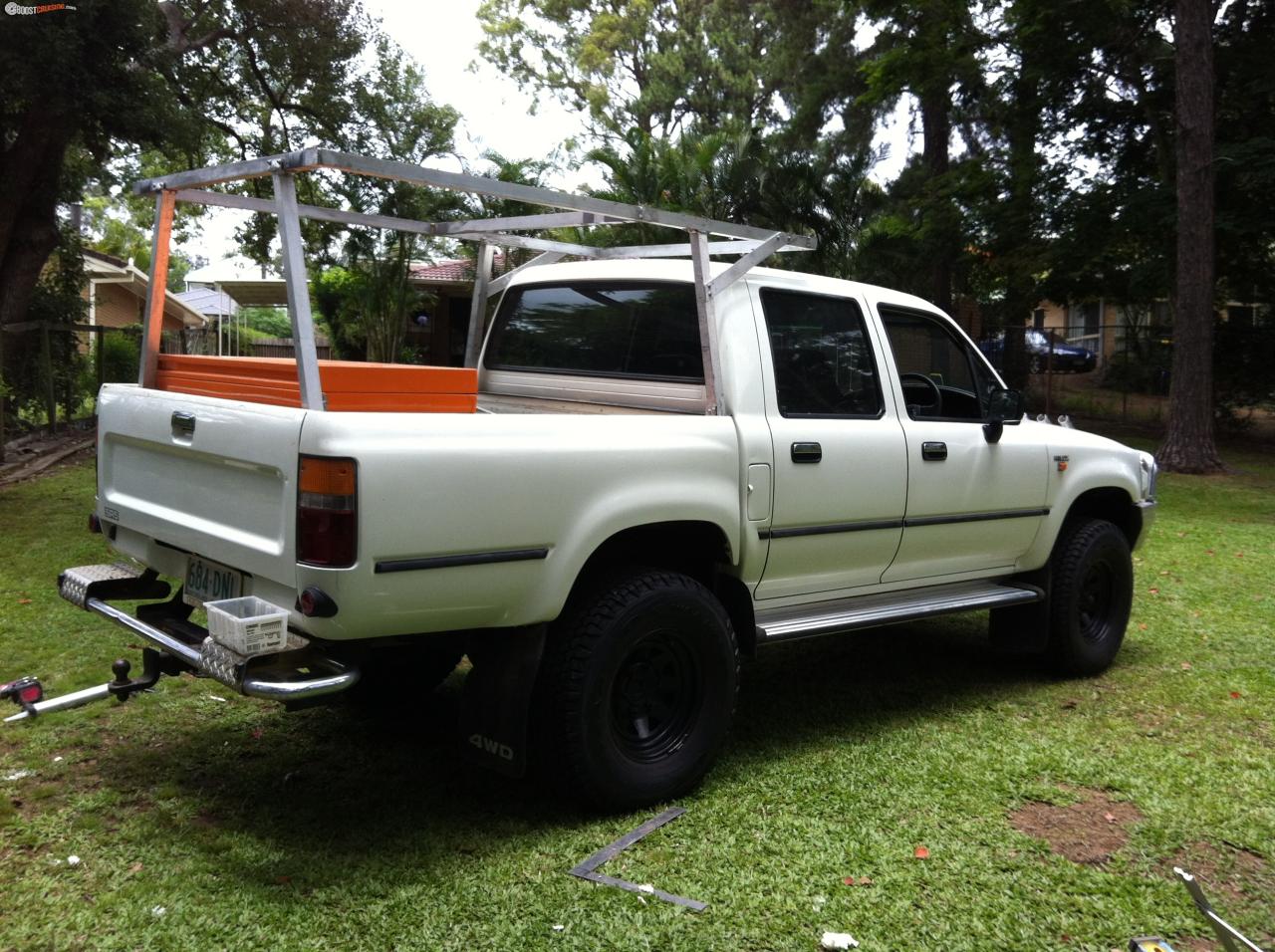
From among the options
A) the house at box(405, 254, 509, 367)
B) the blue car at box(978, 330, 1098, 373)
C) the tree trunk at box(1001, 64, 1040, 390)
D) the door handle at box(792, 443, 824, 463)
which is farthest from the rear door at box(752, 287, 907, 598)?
the blue car at box(978, 330, 1098, 373)

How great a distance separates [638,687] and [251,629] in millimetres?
→ 1418

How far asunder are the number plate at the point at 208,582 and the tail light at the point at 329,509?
1.71 ft

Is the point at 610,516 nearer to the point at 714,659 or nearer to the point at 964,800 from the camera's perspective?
the point at 714,659

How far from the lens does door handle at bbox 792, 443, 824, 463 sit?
4.32 m

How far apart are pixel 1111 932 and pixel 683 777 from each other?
145 cm

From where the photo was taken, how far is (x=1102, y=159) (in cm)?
1952

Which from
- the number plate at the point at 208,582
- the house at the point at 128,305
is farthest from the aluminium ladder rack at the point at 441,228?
the house at the point at 128,305

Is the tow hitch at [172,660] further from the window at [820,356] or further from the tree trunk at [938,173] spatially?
the tree trunk at [938,173]

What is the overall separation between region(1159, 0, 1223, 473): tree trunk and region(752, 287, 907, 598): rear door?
11791 millimetres

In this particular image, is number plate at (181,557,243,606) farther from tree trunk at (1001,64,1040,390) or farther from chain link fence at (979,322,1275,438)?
tree trunk at (1001,64,1040,390)

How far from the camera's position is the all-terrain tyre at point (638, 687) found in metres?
3.68

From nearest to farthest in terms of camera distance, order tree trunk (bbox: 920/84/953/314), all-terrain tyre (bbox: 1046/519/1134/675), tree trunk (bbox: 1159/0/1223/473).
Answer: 1. all-terrain tyre (bbox: 1046/519/1134/675)
2. tree trunk (bbox: 1159/0/1223/473)
3. tree trunk (bbox: 920/84/953/314)

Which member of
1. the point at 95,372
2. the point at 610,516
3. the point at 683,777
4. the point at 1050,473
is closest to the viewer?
the point at 610,516

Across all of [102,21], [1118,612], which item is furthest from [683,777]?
[102,21]
